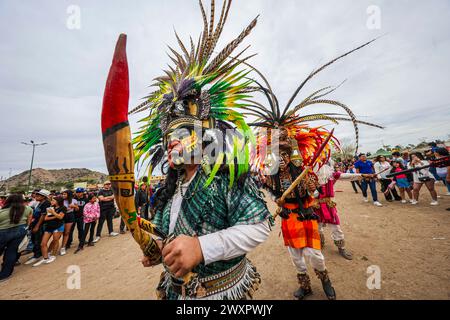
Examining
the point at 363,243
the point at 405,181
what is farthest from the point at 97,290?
the point at 405,181

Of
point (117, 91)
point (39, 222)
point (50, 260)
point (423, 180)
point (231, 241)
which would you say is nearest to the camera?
point (117, 91)

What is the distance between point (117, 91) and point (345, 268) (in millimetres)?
4496

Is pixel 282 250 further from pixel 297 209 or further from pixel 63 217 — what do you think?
pixel 63 217

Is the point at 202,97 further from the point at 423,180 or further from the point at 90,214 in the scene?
the point at 423,180

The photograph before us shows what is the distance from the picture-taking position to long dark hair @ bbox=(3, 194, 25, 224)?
4969 millimetres

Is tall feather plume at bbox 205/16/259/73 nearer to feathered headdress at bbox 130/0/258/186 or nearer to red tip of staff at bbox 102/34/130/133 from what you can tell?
feathered headdress at bbox 130/0/258/186

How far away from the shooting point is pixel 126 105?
86cm

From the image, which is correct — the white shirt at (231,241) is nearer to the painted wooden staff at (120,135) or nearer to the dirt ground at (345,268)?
the painted wooden staff at (120,135)

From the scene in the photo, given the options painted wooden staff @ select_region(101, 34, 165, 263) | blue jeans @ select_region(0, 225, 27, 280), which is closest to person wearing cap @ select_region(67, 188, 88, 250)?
blue jeans @ select_region(0, 225, 27, 280)

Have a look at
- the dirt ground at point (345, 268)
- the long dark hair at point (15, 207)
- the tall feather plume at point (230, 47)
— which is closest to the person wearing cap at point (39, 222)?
the dirt ground at point (345, 268)

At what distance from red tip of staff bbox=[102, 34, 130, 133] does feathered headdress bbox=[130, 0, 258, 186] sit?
1.86ft

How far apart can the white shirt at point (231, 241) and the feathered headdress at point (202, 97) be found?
48 centimetres

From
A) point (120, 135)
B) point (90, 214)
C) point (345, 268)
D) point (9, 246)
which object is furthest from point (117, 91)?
point (90, 214)

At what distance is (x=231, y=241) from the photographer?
1.09 metres
